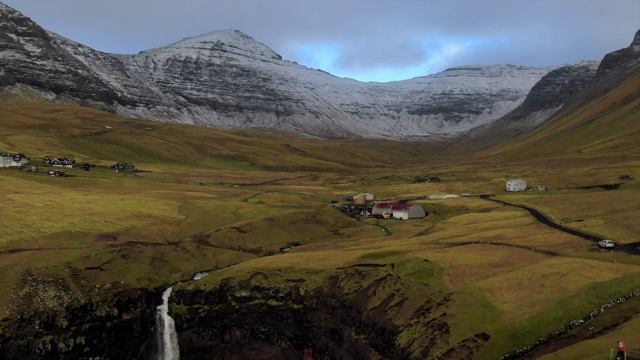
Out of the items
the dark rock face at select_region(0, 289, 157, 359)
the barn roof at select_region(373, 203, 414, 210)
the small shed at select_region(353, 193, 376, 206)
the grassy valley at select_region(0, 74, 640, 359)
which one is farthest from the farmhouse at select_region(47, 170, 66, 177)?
the barn roof at select_region(373, 203, 414, 210)

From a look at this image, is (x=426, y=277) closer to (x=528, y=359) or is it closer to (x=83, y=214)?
(x=528, y=359)

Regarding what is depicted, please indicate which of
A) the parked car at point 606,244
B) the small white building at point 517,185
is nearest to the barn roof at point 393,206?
the small white building at point 517,185

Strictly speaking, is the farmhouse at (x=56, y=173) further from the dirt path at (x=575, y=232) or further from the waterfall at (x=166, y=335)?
the dirt path at (x=575, y=232)

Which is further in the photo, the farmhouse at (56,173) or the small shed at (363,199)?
the farmhouse at (56,173)

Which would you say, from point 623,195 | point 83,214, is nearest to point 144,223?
point 83,214

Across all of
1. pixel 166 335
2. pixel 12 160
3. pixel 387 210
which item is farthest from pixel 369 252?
pixel 12 160

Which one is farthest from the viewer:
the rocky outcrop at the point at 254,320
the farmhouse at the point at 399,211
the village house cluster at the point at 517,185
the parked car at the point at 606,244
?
the village house cluster at the point at 517,185
